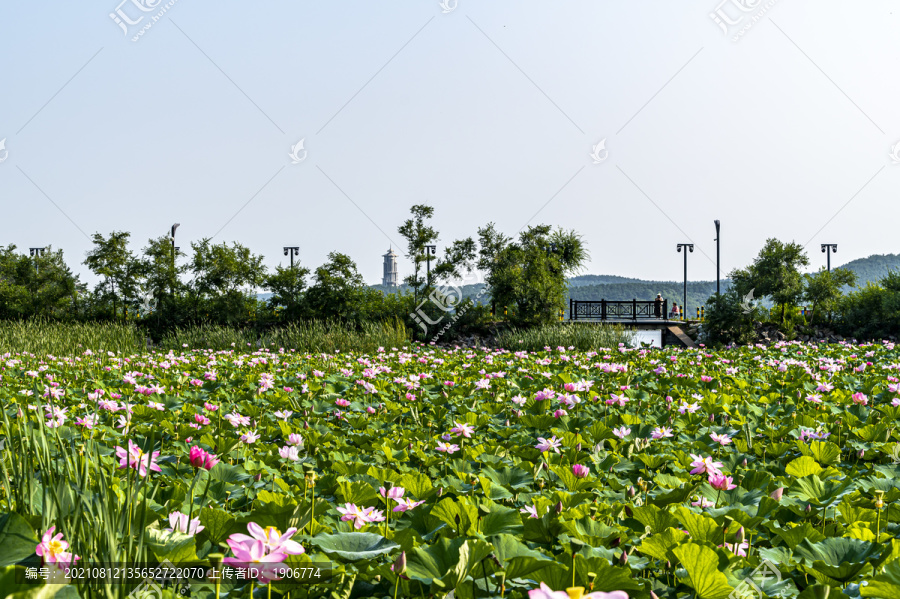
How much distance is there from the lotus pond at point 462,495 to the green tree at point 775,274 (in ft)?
45.5

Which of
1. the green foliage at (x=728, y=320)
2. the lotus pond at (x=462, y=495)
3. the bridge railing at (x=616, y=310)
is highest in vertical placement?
the bridge railing at (x=616, y=310)

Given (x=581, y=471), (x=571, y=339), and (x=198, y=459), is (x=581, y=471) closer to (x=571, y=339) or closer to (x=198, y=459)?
(x=198, y=459)

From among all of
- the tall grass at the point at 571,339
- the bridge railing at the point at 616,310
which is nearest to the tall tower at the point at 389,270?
the bridge railing at the point at 616,310

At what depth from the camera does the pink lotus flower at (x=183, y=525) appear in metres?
1.44

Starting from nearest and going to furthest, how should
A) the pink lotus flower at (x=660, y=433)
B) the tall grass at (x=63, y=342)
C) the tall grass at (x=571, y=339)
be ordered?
the pink lotus flower at (x=660, y=433)
the tall grass at (x=63, y=342)
the tall grass at (x=571, y=339)

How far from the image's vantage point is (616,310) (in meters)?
29.0

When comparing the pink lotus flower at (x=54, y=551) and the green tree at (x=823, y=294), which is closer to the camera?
the pink lotus flower at (x=54, y=551)

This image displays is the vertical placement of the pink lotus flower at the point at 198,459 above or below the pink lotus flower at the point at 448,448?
above

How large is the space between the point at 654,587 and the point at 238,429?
253 cm

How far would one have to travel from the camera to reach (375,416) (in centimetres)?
388

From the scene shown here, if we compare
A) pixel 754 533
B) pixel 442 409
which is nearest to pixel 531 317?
pixel 442 409

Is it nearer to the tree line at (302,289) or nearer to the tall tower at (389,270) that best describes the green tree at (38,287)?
the tree line at (302,289)

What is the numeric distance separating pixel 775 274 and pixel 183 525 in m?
18.7

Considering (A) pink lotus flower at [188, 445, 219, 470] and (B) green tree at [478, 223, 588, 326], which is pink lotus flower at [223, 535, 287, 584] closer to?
(A) pink lotus flower at [188, 445, 219, 470]
